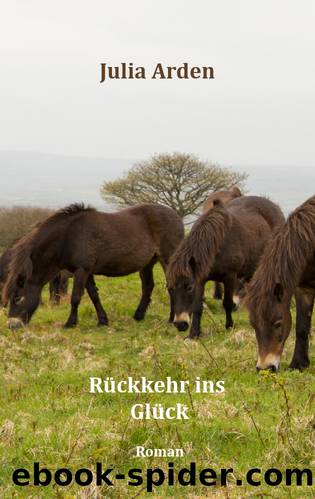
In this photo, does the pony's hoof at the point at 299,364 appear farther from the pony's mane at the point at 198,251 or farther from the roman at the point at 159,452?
the roman at the point at 159,452

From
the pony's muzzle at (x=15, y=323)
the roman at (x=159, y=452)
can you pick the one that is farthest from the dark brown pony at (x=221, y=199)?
the roman at (x=159, y=452)

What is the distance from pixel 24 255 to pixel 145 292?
3.23m

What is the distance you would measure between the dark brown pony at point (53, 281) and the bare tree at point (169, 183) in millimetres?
26787

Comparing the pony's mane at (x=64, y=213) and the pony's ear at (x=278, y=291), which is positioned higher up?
the pony's mane at (x=64, y=213)

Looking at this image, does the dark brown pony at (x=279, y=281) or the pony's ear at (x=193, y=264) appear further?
the pony's ear at (x=193, y=264)

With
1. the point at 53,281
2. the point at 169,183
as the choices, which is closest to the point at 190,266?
the point at 53,281

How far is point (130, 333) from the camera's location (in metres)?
12.2

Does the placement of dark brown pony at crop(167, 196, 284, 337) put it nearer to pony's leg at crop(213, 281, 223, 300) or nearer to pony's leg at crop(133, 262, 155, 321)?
pony's leg at crop(133, 262, 155, 321)

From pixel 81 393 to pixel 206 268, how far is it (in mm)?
4216

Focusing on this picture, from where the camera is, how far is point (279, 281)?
737 cm

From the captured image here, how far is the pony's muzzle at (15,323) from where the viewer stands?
12070mm

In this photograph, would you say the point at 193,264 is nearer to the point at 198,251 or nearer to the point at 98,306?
the point at 198,251

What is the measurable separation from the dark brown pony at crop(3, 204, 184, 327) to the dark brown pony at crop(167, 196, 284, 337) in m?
2.10

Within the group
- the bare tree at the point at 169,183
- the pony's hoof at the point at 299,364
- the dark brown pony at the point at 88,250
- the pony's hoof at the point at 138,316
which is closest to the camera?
the pony's hoof at the point at 299,364
